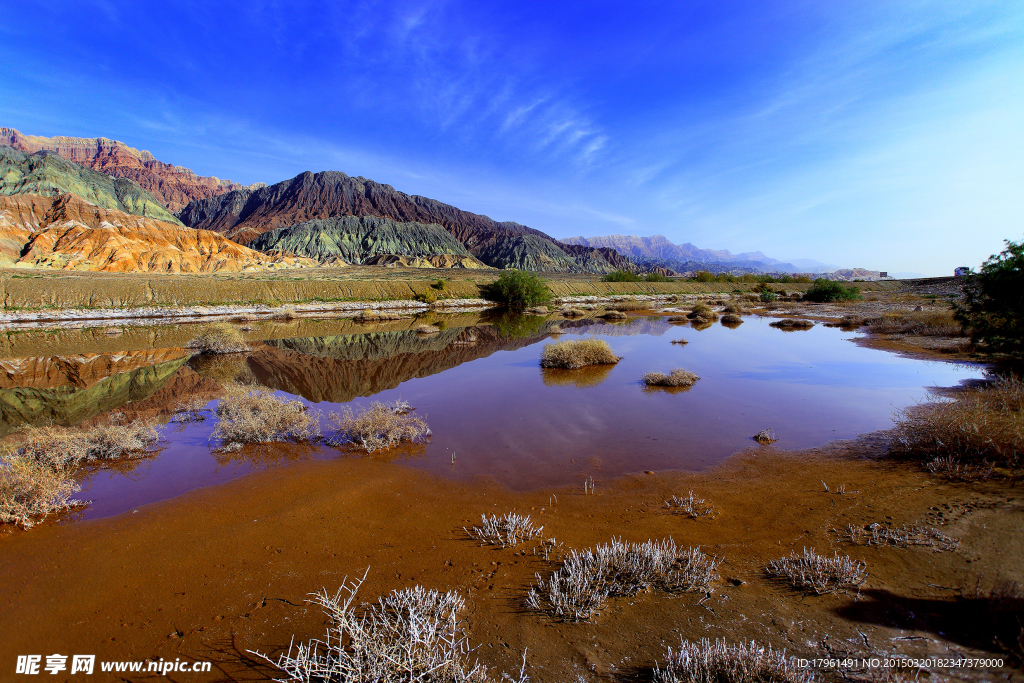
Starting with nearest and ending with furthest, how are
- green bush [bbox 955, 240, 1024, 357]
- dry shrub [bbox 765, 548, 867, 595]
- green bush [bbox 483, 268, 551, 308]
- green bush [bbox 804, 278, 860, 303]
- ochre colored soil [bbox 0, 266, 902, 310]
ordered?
dry shrub [bbox 765, 548, 867, 595] < green bush [bbox 955, 240, 1024, 357] < ochre colored soil [bbox 0, 266, 902, 310] < green bush [bbox 483, 268, 551, 308] < green bush [bbox 804, 278, 860, 303]

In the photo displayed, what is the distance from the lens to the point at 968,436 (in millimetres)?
6438

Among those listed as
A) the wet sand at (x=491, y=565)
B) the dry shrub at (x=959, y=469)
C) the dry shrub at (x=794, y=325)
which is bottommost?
the wet sand at (x=491, y=565)

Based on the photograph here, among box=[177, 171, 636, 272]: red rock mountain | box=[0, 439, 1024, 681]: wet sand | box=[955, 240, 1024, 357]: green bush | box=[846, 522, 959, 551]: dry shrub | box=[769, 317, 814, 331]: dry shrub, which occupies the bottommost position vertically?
box=[0, 439, 1024, 681]: wet sand

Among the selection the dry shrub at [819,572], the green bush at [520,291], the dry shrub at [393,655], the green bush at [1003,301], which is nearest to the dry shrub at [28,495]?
the dry shrub at [393,655]

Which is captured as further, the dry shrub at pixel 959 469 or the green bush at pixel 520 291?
the green bush at pixel 520 291

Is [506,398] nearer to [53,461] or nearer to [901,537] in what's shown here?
[901,537]

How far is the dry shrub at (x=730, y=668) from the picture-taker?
8.98 ft

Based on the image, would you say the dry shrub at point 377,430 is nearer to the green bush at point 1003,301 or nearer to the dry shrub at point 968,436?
the dry shrub at point 968,436

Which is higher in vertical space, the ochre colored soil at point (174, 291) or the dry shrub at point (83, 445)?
the ochre colored soil at point (174, 291)

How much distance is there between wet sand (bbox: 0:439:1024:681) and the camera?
3.36 meters

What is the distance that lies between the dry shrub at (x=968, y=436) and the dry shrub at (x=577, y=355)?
30.0 feet

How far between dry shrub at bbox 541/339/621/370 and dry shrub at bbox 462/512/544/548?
10463 millimetres

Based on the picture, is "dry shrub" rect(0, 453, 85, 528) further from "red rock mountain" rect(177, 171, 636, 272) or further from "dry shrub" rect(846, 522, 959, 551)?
"red rock mountain" rect(177, 171, 636, 272)

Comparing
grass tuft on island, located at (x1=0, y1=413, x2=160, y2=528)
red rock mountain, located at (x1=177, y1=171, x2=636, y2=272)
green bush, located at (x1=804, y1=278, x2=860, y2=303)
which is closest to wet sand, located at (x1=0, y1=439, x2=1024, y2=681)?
grass tuft on island, located at (x1=0, y1=413, x2=160, y2=528)
